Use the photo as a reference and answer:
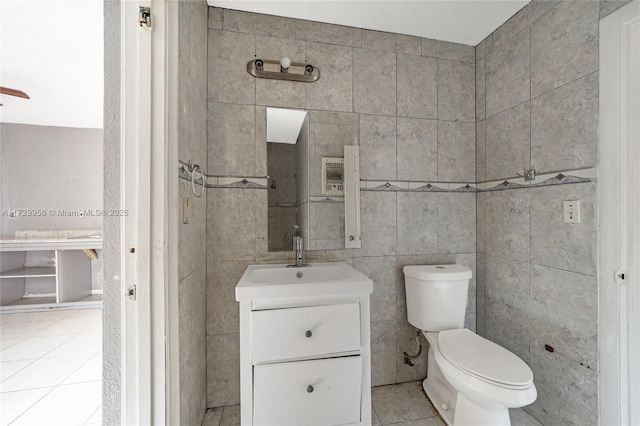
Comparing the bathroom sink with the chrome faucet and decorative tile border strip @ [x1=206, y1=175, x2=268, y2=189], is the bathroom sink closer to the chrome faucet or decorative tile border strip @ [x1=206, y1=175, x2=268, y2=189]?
the chrome faucet

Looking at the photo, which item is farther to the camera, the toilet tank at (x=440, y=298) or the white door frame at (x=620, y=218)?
the toilet tank at (x=440, y=298)

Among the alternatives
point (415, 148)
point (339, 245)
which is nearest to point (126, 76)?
point (339, 245)

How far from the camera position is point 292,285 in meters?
1.17

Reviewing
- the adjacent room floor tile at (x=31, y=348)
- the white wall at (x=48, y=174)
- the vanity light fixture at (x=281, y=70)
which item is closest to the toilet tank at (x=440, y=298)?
the vanity light fixture at (x=281, y=70)

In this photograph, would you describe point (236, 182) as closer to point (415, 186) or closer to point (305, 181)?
point (305, 181)

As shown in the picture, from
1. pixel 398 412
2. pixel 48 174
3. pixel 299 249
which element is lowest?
pixel 398 412

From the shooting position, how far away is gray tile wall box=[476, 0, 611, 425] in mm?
1220

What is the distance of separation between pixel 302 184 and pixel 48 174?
278 centimetres

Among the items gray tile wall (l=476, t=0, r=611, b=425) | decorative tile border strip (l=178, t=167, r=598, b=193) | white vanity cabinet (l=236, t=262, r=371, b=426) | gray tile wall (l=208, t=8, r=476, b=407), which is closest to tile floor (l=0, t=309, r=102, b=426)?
gray tile wall (l=208, t=8, r=476, b=407)

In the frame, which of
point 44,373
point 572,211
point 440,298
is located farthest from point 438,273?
point 44,373

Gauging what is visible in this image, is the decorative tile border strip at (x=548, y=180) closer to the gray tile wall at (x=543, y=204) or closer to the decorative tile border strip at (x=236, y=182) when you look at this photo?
the gray tile wall at (x=543, y=204)

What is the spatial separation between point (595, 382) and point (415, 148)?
4.91 feet

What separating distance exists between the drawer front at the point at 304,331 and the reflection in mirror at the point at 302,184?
51 centimetres

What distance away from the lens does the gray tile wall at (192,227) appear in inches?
42.7
